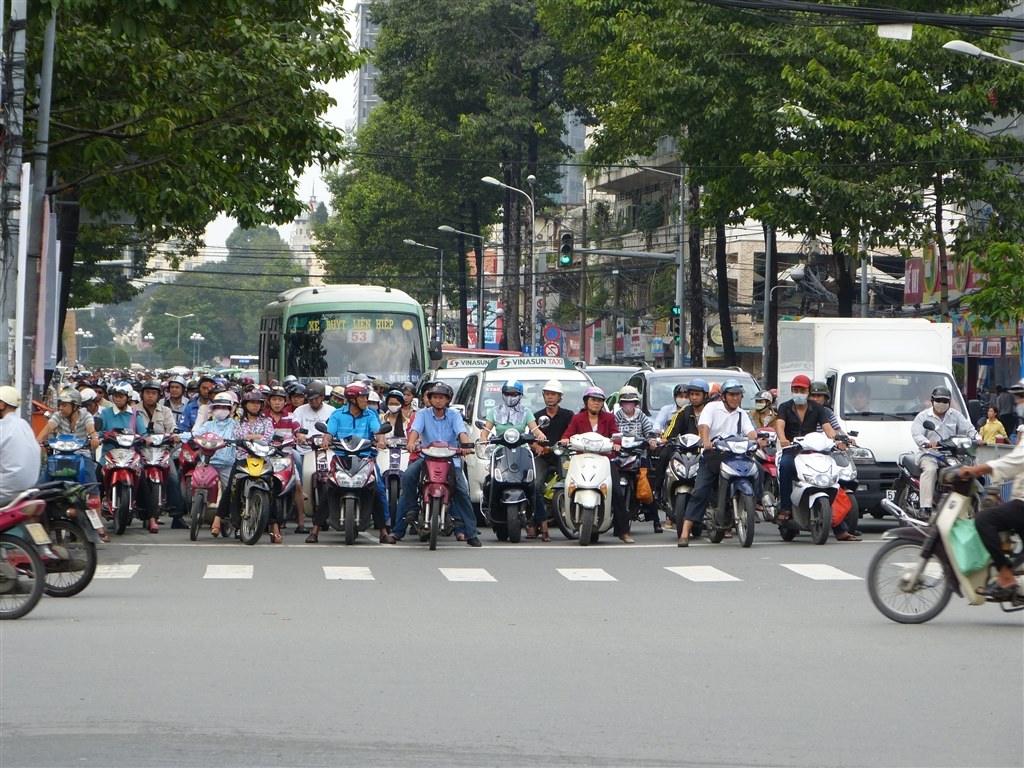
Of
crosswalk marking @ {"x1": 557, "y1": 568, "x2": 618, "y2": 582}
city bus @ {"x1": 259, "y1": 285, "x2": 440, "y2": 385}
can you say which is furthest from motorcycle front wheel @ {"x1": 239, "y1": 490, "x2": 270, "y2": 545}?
city bus @ {"x1": 259, "y1": 285, "x2": 440, "y2": 385}

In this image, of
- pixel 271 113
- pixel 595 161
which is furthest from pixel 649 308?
pixel 271 113

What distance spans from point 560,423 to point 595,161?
26.5 metres

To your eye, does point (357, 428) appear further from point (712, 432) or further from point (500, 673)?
point (500, 673)

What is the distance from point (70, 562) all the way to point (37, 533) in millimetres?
828

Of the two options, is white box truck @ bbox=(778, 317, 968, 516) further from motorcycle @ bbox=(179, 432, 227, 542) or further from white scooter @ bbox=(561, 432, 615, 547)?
motorcycle @ bbox=(179, 432, 227, 542)

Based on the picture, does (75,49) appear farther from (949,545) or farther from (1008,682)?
(1008,682)

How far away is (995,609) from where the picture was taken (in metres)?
11.9

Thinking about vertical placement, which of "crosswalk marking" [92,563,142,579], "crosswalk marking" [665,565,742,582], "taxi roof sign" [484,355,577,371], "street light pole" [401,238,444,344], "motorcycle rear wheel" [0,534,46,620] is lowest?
"crosswalk marking" [92,563,142,579]

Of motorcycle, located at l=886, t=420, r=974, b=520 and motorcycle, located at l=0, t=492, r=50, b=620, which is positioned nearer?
motorcycle, located at l=0, t=492, r=50, b=620

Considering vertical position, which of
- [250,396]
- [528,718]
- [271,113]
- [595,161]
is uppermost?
[595,161]

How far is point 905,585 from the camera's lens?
1097cm

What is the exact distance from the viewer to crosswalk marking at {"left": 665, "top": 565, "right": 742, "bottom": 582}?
14.4 metres

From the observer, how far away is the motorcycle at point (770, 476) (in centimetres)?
1898

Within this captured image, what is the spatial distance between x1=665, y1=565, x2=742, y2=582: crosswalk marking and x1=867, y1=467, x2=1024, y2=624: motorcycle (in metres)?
3.32
